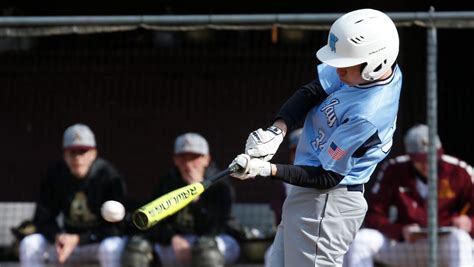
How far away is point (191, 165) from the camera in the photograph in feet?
26.1

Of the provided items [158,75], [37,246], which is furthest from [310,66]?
[37,246]

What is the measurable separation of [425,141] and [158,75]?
1.95 meters

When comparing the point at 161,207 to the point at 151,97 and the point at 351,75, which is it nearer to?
the point at 351,75

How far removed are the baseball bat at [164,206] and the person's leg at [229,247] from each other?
2637mm

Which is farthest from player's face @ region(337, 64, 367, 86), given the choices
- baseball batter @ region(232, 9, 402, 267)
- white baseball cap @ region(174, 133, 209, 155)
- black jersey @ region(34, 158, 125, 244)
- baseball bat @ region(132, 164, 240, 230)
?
black jersey @ region(34, 158, 125, 244)

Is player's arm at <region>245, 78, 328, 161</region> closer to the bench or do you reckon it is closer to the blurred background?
the blurred background

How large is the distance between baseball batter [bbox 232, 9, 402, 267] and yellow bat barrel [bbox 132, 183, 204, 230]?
0.75ft

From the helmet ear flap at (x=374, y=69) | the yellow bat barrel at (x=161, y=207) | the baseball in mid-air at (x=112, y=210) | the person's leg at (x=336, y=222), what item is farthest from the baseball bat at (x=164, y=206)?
the helmet ear flap at (x=374, y=69)

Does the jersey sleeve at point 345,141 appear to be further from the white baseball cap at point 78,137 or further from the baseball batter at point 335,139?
the white baseball cap at point 78,137

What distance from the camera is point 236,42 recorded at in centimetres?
847

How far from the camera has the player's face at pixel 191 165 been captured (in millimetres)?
7934

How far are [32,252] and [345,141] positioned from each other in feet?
10.8

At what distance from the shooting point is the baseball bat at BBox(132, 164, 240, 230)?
16.0 ft

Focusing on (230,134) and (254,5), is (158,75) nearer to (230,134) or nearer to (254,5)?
(230,134)
